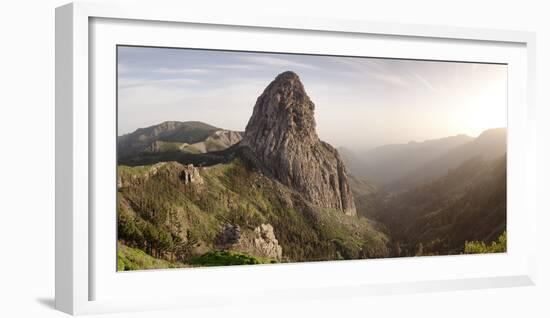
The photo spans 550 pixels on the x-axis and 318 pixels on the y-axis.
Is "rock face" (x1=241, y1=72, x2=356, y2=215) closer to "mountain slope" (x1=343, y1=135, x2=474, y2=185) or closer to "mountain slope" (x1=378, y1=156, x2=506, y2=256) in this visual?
"mountain slope" (x1=343, y1=135, x2=474, y2=185)

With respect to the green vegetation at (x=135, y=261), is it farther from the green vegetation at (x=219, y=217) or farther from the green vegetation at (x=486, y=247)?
the green vegetation at (x=486, y=247)

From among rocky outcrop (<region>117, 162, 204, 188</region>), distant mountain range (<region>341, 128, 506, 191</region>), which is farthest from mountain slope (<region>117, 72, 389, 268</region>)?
distant mountain range (<region>341, 128, 506, 191</region>)

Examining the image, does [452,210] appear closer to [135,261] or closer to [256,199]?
[256,199]

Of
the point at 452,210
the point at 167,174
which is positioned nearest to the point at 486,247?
the point at 452,210

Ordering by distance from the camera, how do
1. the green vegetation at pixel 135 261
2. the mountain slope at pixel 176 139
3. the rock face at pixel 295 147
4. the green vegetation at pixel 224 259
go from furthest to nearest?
1. the rock face at pixel 295 147
2. the green vegetation at pixel 224 259
3. the mountain slope at pixel 176 139
4. the green vegetation at pixel 135 261

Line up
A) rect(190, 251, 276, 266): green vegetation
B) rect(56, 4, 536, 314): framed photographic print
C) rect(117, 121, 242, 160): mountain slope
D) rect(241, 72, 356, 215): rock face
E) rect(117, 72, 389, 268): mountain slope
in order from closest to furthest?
rect(56, 4, 536, 314): framed photographic print < rect(117, 121, 242, 160): mountain slope < rect(117, 72, 389, 268): mountain slope < rect(190, 251, 276, 266): green vegetation < rect(241, 72, 356, 215): rock face

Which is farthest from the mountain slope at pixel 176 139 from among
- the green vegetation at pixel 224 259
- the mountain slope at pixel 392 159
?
the mountain slope at pixel 392 159

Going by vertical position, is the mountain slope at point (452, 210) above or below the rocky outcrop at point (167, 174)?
below
